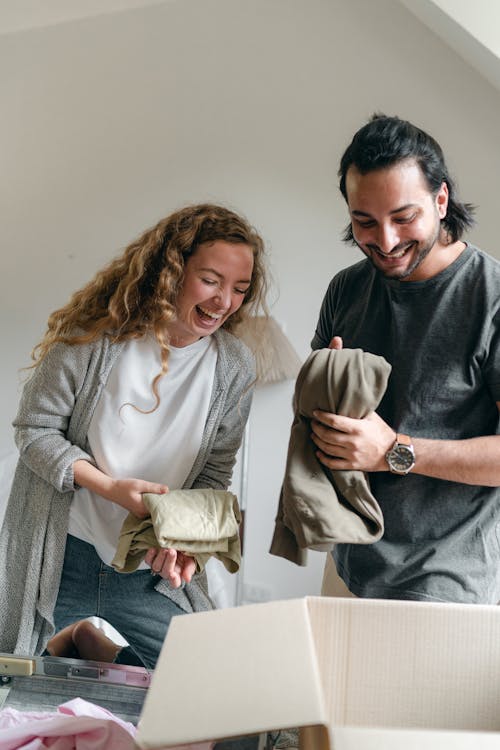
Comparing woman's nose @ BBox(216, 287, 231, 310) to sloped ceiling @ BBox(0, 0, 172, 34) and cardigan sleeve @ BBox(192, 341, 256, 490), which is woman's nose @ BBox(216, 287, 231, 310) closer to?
cardigan sleeve @ BBox(192, 341, 256, 490)

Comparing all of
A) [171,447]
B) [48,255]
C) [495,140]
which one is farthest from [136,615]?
[48,255]

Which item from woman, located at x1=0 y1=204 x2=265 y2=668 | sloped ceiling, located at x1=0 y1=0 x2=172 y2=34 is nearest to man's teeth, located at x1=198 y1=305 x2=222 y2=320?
woman, located at x1=0 y1=204 x2=265 y2=668

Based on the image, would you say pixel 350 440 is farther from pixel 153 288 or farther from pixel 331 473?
pixel 153 288

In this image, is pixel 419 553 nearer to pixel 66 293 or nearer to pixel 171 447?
pixel 171 447

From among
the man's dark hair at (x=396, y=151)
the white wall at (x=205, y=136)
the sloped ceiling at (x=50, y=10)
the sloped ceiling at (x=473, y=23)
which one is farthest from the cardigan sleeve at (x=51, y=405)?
the sloped ceiling at (x=50, y=10)

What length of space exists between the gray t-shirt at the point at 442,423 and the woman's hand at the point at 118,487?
13.6 inches

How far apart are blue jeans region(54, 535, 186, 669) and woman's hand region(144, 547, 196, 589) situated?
0.37ft

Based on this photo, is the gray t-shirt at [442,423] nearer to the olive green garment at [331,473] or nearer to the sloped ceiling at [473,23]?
the olive green garment at [331,473]

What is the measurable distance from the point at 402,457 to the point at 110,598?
61 cm

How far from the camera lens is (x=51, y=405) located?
1311mm

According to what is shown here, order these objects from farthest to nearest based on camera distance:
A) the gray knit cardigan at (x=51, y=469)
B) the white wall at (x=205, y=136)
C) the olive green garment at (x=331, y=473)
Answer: the white wall at (x=205, y=136) → the gray knit cardigan at (x=51, y=469) → the olive green garment at (x=331, y=473)

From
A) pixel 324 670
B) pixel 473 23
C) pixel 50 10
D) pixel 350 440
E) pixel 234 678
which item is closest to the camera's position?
pixel 234 678

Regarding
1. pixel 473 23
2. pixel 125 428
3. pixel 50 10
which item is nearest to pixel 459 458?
pixel 125 428

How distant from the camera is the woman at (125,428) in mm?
1288
